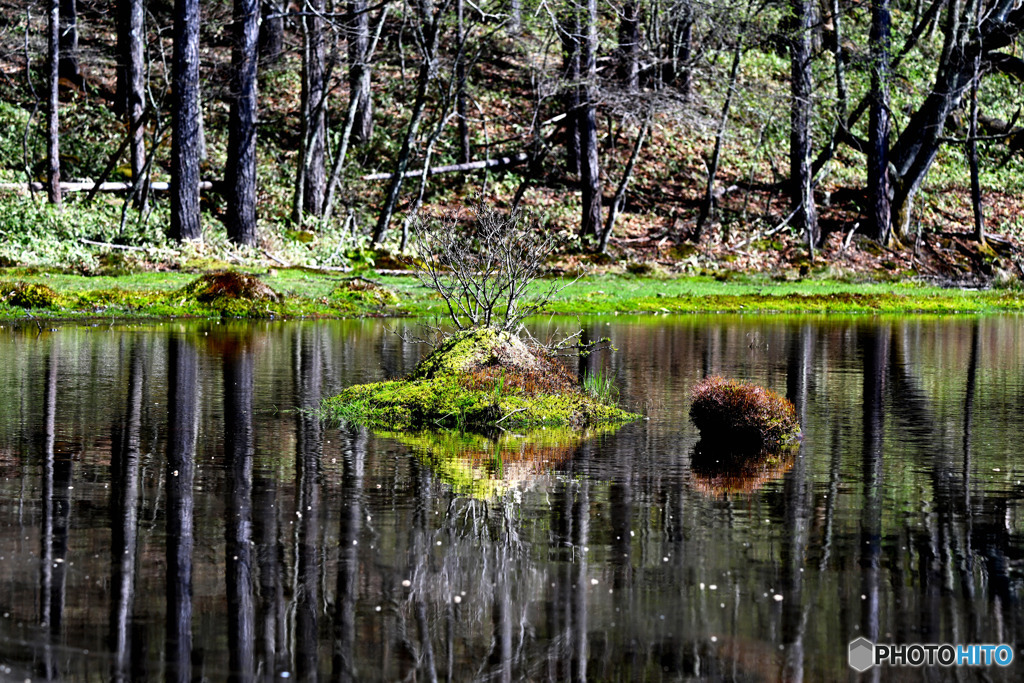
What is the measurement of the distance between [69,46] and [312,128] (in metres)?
13.8

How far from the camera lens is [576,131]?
45.2 meters

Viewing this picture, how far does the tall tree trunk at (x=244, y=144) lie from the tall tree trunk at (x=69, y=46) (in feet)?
39.6

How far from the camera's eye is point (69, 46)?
149 feet

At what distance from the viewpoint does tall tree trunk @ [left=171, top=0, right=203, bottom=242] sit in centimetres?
3234

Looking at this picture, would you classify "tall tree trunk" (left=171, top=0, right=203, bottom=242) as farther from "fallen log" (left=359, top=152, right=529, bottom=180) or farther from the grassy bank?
"fallen log" (left=359, top=152, right=529, bottom=180)

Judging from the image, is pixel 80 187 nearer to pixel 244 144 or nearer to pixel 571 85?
pixel 244 144

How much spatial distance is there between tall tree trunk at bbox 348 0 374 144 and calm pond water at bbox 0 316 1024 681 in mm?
19169

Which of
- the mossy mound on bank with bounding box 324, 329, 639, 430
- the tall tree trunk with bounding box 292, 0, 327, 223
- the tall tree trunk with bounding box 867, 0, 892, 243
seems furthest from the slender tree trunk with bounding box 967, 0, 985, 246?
the mossy mound on bank with bounding box 324, 329, 639, 430

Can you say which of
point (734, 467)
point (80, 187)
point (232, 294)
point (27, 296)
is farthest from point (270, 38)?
point (734, 467)

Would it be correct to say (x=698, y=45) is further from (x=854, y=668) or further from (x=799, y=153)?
(x=854, y=668)

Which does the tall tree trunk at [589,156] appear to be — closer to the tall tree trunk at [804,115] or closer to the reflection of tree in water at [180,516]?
the tall tree trunk at [804,115]

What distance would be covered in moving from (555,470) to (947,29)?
1348 inches

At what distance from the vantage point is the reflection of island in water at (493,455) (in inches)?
440

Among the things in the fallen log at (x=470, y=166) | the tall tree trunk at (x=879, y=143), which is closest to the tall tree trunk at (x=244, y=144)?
the fallen log at (x=470, y=166)
